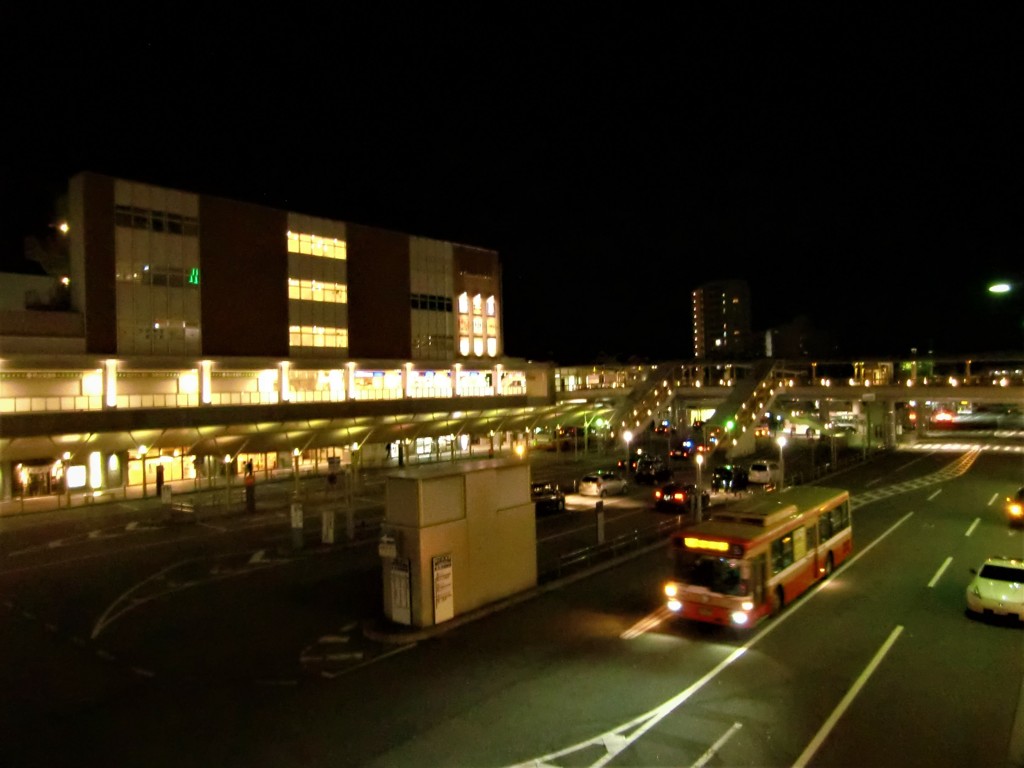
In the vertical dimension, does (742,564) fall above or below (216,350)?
below

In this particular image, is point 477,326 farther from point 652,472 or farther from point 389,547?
point 389,547

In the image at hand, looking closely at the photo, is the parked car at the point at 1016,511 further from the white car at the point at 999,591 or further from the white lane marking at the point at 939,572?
the white car at the point at 999,591

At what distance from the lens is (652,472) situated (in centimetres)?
3647

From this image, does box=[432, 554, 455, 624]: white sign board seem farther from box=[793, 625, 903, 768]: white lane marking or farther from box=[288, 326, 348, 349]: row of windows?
box=[288, 326, 348, 349]: row of windows

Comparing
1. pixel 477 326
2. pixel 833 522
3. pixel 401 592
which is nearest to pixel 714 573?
pixel 401 592

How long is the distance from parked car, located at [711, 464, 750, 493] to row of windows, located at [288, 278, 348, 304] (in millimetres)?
24623

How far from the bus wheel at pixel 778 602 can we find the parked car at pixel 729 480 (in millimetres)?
18072

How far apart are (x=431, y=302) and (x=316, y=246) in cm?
981

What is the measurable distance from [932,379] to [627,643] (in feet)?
154

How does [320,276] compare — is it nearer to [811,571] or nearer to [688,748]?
[811,571]

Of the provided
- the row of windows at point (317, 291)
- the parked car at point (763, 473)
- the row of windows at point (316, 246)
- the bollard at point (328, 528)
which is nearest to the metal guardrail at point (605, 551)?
the bollard at point (328, 528)

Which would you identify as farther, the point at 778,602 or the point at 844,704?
the point at 778,602

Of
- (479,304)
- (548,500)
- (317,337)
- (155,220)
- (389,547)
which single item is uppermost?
(155,220)

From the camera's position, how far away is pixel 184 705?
10328 mm
